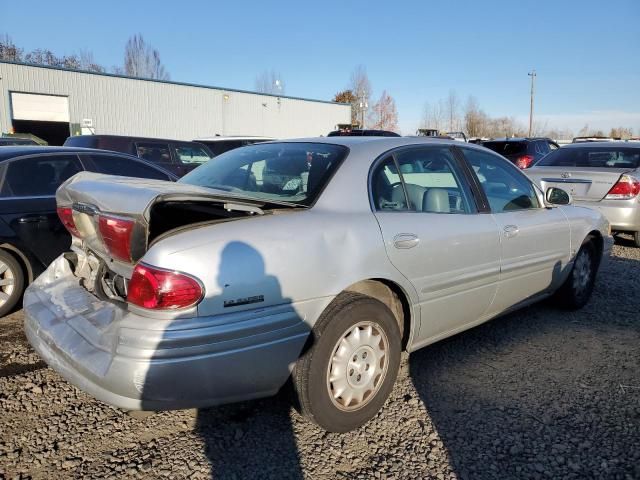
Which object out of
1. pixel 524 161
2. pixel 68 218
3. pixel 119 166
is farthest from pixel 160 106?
pixel 68 218

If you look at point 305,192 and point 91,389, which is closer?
point 91,389

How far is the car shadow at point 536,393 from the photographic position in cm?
250

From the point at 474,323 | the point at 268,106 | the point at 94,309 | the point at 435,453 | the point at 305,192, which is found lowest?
the point at 435,453

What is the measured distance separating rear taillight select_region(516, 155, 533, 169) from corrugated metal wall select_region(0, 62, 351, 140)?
20.3 metres

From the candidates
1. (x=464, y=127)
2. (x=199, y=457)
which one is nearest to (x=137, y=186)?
(x=199, y=457)

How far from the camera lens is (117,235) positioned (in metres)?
2.29

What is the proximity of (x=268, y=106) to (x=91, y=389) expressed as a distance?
106ft

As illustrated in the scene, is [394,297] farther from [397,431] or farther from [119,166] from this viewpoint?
[119,166]

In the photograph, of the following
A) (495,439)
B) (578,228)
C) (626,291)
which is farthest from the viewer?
(626,291)

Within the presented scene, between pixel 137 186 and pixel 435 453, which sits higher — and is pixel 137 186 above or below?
above

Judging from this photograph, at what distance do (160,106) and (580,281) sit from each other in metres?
26.7

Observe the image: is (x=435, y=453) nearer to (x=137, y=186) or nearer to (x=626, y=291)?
(x=137, y=186)

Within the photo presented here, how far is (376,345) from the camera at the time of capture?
2770 millimetres

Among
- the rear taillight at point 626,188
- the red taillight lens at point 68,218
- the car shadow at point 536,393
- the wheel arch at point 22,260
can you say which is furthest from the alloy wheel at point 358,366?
the rear taillight at point 626,188
